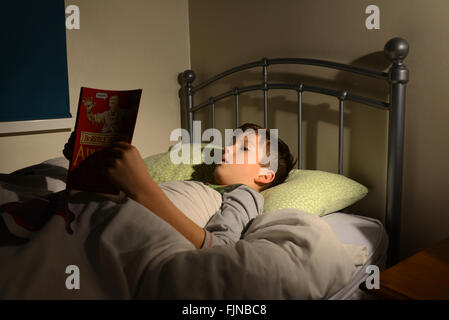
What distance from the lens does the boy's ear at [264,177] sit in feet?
4.78

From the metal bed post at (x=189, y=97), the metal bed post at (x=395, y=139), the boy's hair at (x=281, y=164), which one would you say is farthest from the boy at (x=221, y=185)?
the metal bed post at (x=189, y=97)

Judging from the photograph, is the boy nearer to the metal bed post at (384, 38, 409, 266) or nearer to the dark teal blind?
the metal bed post at (384, 38, 409, 266)

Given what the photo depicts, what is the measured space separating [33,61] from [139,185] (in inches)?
47.7

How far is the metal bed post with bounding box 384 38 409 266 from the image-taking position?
1.29m

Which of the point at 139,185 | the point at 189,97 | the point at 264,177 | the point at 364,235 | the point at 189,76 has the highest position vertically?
the point at 189,76

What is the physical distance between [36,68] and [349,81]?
137 cm

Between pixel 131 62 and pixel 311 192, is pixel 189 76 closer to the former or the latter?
pixel 131 62

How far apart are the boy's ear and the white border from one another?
1007 mm

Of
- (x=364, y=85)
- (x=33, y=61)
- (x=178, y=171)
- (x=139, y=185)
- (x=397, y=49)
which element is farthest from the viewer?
(x=33, y=61)

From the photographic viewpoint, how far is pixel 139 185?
0.92m

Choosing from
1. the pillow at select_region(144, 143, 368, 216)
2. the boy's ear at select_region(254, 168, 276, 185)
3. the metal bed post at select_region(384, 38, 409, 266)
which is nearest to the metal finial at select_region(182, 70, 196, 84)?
the pillow at select_region(144, 143, 368, 216)

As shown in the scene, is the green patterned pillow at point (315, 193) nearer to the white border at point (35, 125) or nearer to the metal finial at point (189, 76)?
the metal finial at point (189, 76)

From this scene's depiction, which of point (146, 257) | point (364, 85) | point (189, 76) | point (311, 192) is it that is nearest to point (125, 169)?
point (146, 257)
